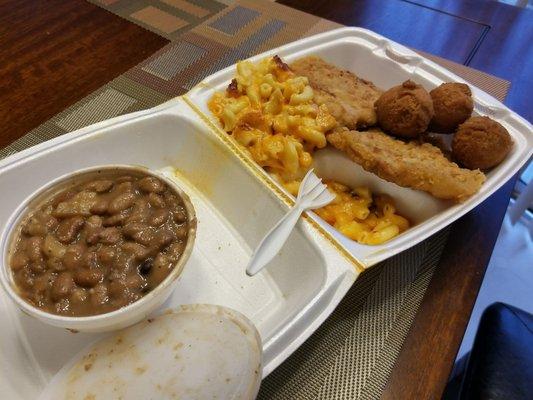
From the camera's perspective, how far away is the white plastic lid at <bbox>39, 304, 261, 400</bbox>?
85 cm

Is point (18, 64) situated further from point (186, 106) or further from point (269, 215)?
point (269, 215)

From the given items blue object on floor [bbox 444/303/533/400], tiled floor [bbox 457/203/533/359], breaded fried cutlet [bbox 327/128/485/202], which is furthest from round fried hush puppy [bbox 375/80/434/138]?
tiled floor [bbox 457/203/533/359]

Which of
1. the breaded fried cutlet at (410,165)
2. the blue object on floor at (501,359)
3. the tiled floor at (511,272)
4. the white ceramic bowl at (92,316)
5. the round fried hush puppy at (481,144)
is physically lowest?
the tiled floor at (511,272)

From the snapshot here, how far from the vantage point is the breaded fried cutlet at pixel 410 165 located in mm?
1215

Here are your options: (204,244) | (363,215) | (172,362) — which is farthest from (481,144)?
(172,362)

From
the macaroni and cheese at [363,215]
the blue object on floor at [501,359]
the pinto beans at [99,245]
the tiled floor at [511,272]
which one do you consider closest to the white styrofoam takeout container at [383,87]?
the macaroni and cheese at [363,215]

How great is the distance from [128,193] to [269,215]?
40 cm

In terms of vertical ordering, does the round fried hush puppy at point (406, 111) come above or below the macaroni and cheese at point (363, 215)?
above

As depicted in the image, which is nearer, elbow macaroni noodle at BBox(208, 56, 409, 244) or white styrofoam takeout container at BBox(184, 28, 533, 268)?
white styrofoam takeout container at BBox(184, 28, 533, 268)

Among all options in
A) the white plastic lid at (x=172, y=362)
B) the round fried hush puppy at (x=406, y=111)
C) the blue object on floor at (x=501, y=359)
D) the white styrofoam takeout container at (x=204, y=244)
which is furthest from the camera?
the round fried hush puppy at (x=406, y=111)

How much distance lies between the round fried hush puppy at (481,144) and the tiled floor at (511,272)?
1281 millimetres

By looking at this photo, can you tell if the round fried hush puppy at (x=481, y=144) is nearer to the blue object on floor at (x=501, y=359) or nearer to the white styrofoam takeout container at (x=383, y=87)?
the white styrofoam takeout container at (x=383, y=87)

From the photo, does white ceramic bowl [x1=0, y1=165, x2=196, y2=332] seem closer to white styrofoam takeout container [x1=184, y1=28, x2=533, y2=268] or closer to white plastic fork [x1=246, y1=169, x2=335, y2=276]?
white plastic fork [x1=246, y1=169, x2=335, y2=276]

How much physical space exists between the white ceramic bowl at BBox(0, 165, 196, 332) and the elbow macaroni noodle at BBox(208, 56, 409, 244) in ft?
1.25
